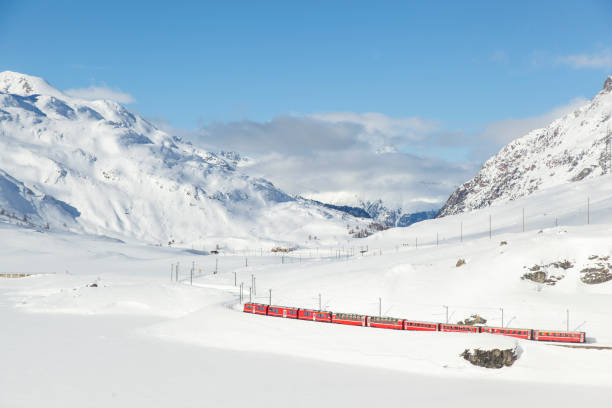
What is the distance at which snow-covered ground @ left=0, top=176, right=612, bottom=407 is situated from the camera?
52.0 m

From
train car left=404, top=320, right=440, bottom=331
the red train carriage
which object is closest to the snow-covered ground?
train car left=404, top=320, right=440, bottom=331

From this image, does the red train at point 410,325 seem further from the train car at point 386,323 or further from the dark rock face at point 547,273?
the dark rock face at point 547,273

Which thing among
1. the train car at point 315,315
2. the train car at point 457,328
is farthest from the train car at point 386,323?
the train car at point 315,315

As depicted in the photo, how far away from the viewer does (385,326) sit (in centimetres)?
7569

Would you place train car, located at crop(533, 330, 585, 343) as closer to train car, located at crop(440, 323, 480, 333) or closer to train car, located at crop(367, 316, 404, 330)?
train car, located at crop(440, 323, 480, 333)

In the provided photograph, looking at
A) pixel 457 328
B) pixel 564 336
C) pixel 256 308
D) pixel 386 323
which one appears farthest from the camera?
pixel 256 308

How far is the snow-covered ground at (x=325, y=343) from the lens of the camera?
5203 cm

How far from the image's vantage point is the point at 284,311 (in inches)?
3322

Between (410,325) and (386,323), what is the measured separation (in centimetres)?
317

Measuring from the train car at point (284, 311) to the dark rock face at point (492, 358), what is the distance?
2877 centimetres

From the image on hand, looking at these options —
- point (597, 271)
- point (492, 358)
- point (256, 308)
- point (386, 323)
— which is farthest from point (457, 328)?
point (597, 271)

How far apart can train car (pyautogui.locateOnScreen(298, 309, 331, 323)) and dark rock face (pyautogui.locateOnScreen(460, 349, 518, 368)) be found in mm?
23100

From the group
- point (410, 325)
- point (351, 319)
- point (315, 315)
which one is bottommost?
point (410, 325)

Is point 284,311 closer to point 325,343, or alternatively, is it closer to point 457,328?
point 325,343
